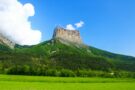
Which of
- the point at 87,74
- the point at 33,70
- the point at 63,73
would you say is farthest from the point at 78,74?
the point at 33,70

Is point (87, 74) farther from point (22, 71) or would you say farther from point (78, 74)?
point (22, 71)

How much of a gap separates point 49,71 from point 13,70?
18.0 metres

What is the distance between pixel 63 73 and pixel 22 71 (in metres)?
20.7

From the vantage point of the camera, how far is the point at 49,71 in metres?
157

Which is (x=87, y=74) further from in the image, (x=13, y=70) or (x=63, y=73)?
(x=13, y=70)

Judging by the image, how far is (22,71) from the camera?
156 metres

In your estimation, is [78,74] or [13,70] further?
[78,74]

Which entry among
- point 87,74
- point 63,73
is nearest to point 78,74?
point 87,74

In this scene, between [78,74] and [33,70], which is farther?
[78,74]

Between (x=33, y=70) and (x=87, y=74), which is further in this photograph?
(x=87, y=74)

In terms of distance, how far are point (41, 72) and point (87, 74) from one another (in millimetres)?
36388

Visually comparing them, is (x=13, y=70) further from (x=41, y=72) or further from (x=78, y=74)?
(x=78, y=74)

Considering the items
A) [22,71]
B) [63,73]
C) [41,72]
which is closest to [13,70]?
[22,71]

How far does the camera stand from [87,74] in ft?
595
